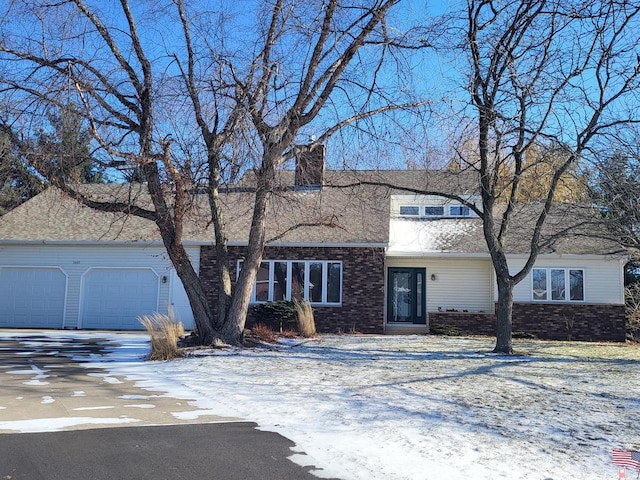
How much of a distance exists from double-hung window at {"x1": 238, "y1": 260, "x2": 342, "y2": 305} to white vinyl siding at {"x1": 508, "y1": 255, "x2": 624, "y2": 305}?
5.96 meters

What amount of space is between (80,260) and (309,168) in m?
10.7

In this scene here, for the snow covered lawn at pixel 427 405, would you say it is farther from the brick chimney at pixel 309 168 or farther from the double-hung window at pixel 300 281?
the double-hung window at pixel 300 281

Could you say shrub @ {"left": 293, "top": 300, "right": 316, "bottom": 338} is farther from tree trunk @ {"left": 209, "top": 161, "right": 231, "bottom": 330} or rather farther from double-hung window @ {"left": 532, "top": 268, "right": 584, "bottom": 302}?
double-hung window @ {"left": 532, "top": 268, "right": 584, "bottom": 302}

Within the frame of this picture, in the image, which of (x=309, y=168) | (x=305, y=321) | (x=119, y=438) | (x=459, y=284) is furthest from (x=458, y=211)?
(x=119, y=438)

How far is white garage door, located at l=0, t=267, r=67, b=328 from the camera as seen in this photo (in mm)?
21156

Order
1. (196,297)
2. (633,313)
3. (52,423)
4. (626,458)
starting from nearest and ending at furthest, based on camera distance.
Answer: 1. (626,458)
2. (52,423)
3. (196,297)
4. (633,313)

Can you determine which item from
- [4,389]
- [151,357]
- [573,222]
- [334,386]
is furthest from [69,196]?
[573,222]

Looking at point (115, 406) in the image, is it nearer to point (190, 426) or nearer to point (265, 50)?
point (190, 426)

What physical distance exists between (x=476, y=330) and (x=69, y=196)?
13.3 metres

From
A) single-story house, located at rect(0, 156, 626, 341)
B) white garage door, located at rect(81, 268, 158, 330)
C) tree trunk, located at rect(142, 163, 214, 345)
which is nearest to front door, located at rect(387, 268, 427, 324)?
single-story house, located at rect(0, 156, 626, 341)

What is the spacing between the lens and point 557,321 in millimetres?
19688

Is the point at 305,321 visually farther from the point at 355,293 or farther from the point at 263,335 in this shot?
the point at 355,293

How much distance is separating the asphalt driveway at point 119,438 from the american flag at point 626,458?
281cm

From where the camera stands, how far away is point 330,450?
6.00 meters
